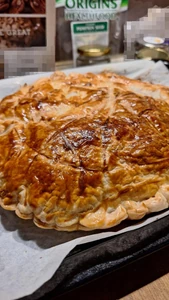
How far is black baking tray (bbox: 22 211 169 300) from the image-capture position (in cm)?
108

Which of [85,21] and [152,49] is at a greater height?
[85,21]

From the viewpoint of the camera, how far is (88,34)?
2453 mm

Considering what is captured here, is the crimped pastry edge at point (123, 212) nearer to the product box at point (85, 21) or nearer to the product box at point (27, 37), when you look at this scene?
the product box at point (27, 37)

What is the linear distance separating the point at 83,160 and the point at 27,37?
121 cm

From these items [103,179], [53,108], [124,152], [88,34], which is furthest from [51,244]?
[88,34]

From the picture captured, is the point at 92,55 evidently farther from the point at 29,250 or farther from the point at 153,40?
the point at 29,250

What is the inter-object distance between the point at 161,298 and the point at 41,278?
463 mm

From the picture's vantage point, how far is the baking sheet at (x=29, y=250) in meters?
1.07

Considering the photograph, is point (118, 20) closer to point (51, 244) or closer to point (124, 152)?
point (124, 152)

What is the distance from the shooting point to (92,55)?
7.59 ft

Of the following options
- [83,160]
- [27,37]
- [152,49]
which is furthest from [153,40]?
[83,160]

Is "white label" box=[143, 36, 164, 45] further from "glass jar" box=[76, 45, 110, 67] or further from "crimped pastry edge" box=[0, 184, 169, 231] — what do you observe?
"crimped pastry edge" box=[0, 184, 169, 231]

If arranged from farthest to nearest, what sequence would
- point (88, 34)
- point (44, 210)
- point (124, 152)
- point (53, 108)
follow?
1. point (88, 34)
2. point (53, 108)
3. point (124, 152)
4. point (44, 210)

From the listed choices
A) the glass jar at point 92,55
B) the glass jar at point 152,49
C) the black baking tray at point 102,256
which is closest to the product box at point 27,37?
the glass jar at point 92,55
